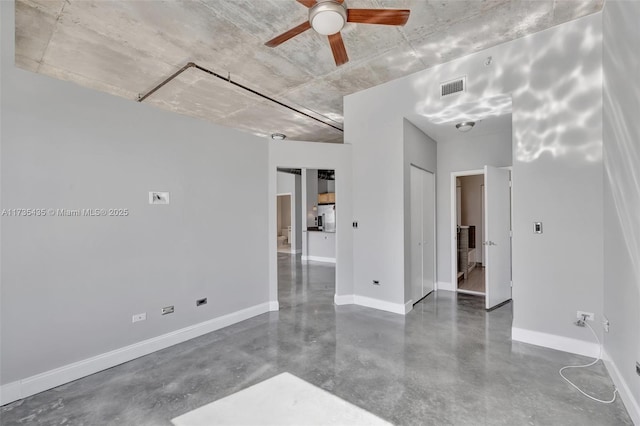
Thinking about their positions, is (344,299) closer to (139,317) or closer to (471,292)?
(471,292)

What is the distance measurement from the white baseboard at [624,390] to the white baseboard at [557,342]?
0.16 metres

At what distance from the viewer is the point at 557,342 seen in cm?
308

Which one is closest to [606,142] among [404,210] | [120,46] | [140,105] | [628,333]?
[628,333]

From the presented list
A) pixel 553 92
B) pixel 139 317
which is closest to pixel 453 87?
pixel 553 92

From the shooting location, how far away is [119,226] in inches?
113

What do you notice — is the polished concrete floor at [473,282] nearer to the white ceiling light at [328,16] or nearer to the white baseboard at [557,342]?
the white baseboard at [557,342]

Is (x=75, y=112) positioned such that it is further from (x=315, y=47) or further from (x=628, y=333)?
(x=628, y=333)

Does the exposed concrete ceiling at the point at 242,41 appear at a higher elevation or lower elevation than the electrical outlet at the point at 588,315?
higher

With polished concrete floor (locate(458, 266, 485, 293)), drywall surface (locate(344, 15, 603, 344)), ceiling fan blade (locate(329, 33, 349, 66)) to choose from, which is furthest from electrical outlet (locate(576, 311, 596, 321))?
ceiling fan blade (locate(329, 33, 349, 66))

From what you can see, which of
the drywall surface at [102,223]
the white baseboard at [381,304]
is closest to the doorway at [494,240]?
the white baseboard at [381,304]

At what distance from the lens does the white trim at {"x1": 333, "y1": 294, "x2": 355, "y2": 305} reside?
4.65 metres

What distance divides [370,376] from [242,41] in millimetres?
3822

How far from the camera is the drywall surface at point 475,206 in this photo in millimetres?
8141

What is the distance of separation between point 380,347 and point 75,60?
521 centimetres
